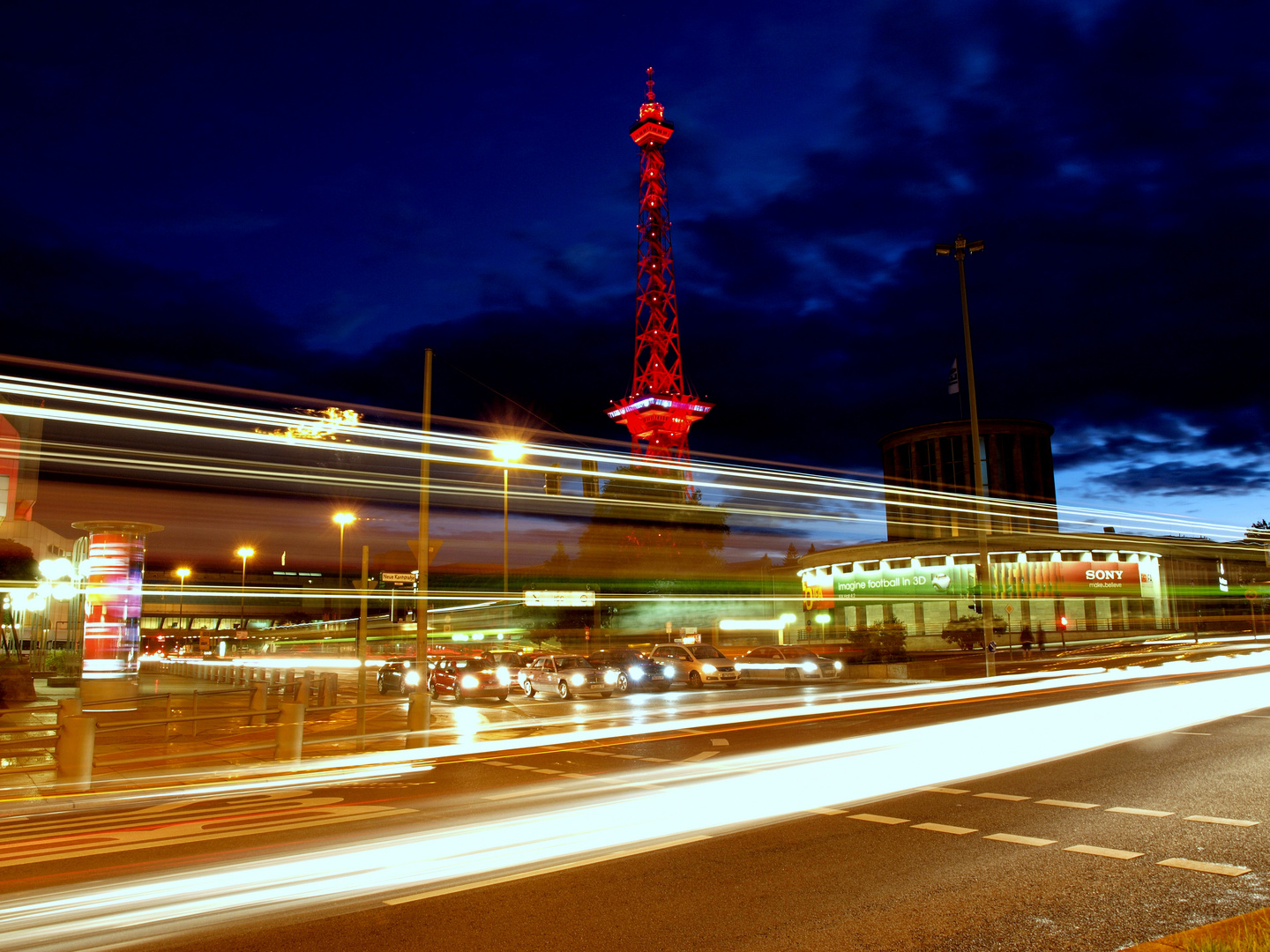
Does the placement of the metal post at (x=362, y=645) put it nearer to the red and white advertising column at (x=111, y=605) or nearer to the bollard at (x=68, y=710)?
the bollard at (x=68, y=710)

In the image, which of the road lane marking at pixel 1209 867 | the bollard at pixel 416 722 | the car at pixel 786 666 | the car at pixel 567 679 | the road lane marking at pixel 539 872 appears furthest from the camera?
the car at pixel 786 666

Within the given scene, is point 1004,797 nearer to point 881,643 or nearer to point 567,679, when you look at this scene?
point 567,679

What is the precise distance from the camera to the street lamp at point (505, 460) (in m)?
25.4

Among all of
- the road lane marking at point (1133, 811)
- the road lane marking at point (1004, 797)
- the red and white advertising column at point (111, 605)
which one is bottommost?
the road lane marking at point (1004, 797)

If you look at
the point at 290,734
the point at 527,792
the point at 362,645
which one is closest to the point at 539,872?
the point at 527,792

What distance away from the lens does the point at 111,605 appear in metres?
26.4

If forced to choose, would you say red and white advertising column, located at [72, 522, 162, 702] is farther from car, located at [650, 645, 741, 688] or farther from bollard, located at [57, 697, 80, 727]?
car, located at [650, 645, 741, 688]

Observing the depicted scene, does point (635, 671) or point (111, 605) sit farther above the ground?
point (111, 605)

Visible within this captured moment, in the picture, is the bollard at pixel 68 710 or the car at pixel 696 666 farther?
the car at pixel 696 666

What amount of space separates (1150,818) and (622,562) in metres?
63.9

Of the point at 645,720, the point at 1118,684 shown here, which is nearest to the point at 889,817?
the point at 645,720

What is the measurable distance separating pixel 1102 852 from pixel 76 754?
13.2 meters

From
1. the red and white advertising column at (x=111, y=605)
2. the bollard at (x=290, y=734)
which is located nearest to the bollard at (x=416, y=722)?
the bollard at (x=290, y=734)

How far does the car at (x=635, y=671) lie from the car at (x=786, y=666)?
12.0 feet
